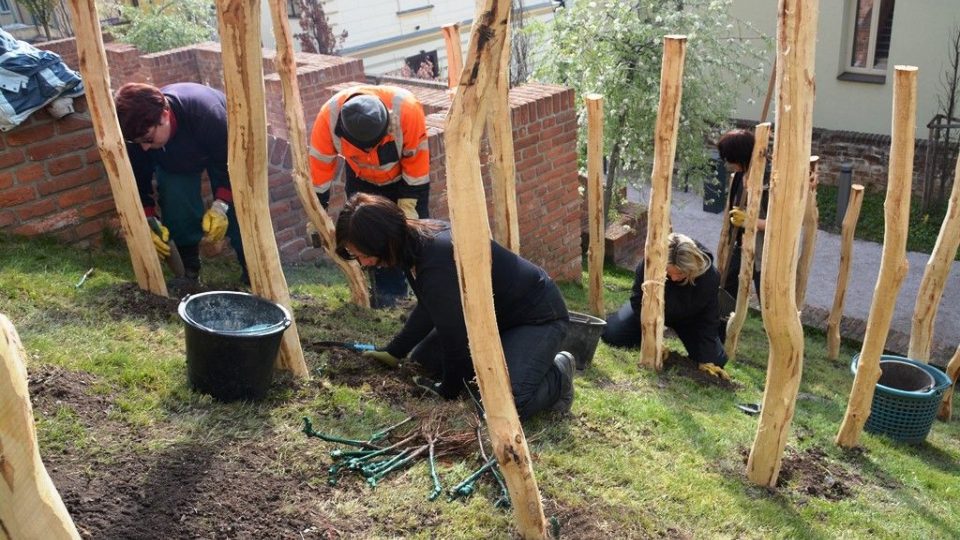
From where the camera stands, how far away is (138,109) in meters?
4.82

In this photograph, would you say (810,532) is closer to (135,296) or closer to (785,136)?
(785,136)

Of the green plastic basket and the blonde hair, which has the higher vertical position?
the blonde hair

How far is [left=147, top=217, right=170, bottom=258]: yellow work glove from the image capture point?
5.30 metres

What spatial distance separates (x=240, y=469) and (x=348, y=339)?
179cm

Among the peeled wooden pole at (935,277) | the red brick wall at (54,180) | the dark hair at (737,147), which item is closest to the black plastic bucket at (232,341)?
the red brick wall at (54,180)

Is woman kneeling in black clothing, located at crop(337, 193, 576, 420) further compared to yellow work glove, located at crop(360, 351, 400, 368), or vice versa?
yellow work glove, located at crop(360, 351, 400, 368)

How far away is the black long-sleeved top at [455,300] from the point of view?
4.02 meters

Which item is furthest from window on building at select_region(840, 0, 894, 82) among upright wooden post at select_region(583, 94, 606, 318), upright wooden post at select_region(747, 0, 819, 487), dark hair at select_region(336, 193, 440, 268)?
dark hair at select_region(336, 193, 440, 268)

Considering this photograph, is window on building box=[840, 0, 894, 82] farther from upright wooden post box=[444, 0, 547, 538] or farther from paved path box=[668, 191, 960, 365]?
upright wooden post box=[444, 0, 547, 538]

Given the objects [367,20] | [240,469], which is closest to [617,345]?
[240,469]

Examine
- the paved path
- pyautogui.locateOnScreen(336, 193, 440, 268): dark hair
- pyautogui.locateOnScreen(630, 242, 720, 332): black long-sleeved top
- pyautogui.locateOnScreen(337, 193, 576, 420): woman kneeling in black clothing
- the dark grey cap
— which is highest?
the dark grey cap

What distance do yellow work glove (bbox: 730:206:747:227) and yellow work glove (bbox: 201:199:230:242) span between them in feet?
13.0

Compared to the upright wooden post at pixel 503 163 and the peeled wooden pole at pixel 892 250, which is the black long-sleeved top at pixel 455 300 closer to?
the upright wooden post at pixel 503 163

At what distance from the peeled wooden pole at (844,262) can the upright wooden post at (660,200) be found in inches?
81.9
